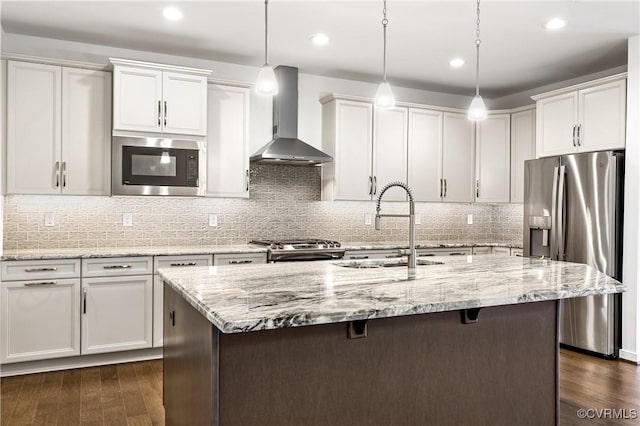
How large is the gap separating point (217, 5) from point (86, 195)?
1932 mm

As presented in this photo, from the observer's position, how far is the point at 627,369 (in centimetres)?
410

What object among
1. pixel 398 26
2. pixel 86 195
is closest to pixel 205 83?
pixel 86 195

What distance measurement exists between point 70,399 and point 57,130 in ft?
6.98

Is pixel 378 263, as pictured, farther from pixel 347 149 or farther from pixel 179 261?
pixel 347 149

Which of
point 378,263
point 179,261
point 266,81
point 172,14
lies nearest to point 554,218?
point 378,263

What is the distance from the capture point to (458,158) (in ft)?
19.5

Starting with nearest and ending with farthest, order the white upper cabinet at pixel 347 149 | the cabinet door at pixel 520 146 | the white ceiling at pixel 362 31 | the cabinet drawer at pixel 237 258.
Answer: the white ceiling at pixel 362 31 → the cabinet drawer at pixel 237 258 → the white upper cabinet at pixel 347 149 → the cabinet door at pixel 520 146

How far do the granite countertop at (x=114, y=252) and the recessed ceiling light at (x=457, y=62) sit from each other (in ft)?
8.41

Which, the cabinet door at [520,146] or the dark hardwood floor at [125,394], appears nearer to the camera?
the dark hardwood floor at [125,394]

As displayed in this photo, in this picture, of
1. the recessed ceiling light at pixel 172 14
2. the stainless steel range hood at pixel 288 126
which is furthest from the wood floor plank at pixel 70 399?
the recessed ceiling light at pixel 172 14

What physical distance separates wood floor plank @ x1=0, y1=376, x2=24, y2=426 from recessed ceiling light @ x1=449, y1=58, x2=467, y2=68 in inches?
179

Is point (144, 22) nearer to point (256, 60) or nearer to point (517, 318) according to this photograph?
point (256, 60)

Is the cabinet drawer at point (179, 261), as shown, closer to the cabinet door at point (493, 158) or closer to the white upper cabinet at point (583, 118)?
the cabinet door at point (493, 158)

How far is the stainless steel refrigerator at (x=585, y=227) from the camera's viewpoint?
4.39 meters
